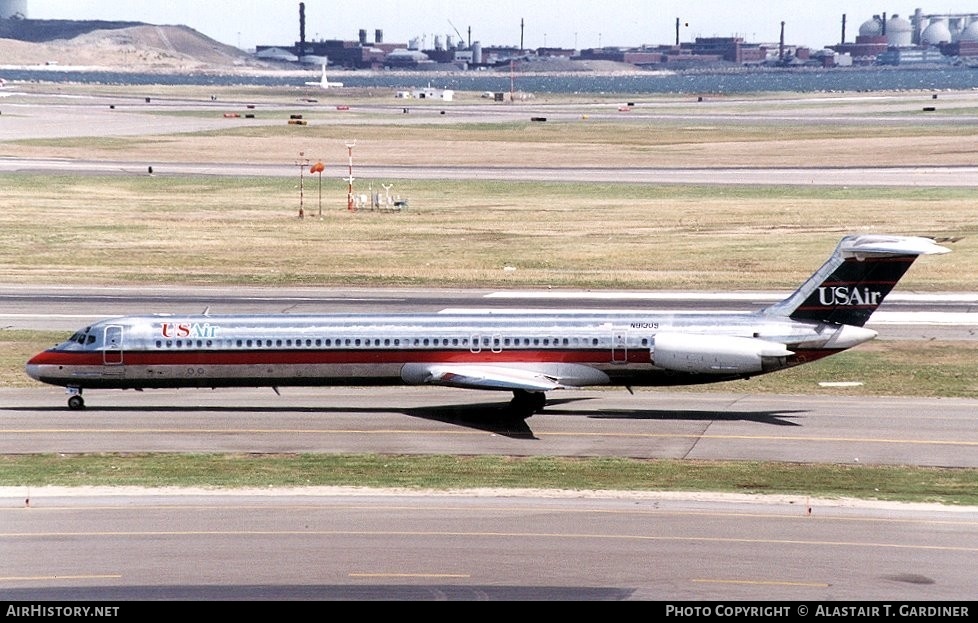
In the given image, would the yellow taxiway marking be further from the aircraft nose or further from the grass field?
the aircraft nose

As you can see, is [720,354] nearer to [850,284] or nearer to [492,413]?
[850,284]

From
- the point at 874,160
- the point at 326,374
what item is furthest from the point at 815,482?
the point at 874,160

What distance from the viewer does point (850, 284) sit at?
38.9 meters

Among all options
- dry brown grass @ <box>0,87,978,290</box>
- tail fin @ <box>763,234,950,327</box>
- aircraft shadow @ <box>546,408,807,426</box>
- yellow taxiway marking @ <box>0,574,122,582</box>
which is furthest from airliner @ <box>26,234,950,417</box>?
dry brown grass @ <box>0,87,978,290</box>

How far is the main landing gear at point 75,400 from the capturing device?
41.4m

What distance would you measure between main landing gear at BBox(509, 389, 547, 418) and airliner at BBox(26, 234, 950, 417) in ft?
0.10

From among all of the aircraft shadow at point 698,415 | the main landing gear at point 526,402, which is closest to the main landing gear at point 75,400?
the main landing gear at point 526,402

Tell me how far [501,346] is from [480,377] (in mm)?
1569

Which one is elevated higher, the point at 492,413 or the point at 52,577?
the point at 52,577

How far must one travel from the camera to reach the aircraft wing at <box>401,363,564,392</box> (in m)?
38.6

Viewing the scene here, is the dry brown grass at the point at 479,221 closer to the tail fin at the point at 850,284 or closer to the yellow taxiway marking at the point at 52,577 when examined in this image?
the tail fin at the point at 850,284

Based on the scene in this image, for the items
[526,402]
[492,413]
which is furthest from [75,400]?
[526,402]

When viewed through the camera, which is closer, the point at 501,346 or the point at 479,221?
the point at 501,346
